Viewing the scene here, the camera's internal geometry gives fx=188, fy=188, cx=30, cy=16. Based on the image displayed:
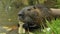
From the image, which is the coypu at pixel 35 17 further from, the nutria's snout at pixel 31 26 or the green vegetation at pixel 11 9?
the green vegetation at pixel 11 9

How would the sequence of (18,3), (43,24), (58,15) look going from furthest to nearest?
(18,3), (58,15), (43,24)

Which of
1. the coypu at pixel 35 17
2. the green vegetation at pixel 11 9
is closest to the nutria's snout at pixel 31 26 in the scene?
the coypu at pixel 35 17

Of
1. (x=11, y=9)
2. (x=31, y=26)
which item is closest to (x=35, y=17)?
(x=31, y=26)

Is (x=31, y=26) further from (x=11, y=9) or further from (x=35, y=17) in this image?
(x=11, y=9)

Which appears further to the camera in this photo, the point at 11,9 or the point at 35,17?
the point at 11,9

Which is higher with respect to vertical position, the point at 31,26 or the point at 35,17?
the point at 35,17

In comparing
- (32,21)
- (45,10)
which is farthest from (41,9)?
(32,21)

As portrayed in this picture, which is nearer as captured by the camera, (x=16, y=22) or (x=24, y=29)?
(x=24, y=29)

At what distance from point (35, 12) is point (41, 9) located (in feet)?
0.46

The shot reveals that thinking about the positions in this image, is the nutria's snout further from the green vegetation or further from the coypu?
the green vegetation

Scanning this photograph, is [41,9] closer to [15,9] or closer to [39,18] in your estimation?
[39,18]

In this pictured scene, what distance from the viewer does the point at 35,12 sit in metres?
3.28

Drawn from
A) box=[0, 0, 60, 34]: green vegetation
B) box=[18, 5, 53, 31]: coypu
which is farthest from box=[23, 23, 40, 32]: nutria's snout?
box=[0, 0, 60, 34]: green vegetation

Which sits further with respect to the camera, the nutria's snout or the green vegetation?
the green vegetation
